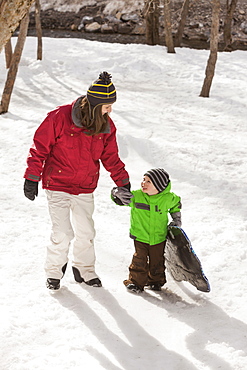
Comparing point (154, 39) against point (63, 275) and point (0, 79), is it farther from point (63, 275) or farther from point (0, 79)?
point (63, 275)

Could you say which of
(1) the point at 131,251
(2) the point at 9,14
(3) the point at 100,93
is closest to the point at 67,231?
(3) the point at 100,93

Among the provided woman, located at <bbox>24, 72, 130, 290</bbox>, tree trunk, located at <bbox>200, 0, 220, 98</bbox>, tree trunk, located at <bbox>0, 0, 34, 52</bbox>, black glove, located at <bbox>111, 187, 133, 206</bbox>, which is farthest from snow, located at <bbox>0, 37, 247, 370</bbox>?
tree trunk, located at <bbox>0, 0, 34, 52</bbox>

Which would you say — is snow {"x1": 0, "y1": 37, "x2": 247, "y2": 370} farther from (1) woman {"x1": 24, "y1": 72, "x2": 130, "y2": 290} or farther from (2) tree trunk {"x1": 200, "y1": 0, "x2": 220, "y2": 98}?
(1) woman {"x1": 24, "y1": 72, "x2": 130, "y2": 290}

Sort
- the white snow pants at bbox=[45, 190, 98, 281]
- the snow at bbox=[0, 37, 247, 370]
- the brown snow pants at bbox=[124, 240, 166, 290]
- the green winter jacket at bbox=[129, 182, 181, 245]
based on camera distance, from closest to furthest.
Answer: the snow at bbox=[0, 37, 247, 370] → the white snow pants at bbox=[45, 190, 98, 281] → the green winter jacket at bbox=[129, 182, 181, 245] → the brown snow pants at bbox=[124, 240, 166, 290]

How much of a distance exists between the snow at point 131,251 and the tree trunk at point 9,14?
2.00 meters

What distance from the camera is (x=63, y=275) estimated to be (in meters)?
4.18

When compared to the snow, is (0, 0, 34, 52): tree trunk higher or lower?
higher

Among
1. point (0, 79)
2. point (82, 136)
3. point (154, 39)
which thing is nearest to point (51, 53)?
point (0, 79)

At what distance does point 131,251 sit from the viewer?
517 cm

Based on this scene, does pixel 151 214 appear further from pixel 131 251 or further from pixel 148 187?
pixel 131 251

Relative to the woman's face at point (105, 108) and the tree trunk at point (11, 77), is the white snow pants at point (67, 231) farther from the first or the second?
the tree trunk at point (11, 77)

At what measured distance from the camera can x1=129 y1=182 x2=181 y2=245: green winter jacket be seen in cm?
406

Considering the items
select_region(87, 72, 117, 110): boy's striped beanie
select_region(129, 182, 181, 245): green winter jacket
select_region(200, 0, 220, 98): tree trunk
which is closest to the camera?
select_region(87, 72, 117, 110): boy's striped beanie

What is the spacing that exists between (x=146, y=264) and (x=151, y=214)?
46cm
